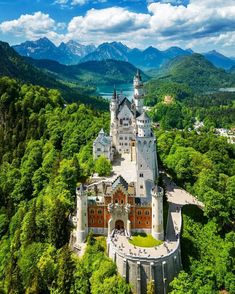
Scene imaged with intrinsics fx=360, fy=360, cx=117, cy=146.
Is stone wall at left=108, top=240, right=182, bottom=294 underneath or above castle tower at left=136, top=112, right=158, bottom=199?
underneath

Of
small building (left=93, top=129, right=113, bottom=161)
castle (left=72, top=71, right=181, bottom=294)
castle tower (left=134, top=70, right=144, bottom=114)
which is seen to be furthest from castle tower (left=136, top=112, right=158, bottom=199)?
castle tower (left=134, top=70, right=144, bottom=114)

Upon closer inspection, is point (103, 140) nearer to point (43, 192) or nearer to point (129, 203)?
point (43, 192)

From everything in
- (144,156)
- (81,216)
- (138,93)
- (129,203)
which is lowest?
(81,216)

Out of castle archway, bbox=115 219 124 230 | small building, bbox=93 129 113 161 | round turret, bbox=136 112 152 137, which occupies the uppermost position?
round turret, bbox=136 112 152 137

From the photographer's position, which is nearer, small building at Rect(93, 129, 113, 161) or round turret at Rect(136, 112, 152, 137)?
round turret at Rect(136, 112, 152, 137)

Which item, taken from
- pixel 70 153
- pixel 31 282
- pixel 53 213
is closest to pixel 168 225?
pixel 53 213

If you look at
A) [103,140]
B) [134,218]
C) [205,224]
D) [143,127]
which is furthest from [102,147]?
[205,224]

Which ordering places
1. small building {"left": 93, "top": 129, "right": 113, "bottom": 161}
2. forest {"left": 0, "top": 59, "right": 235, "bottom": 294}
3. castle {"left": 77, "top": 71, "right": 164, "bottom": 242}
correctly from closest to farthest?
forest {"left": 0, "top": 59, "right": 235, "bottom": 294} < castle {"left": 77, "top": 71, "right": 164, "bottom": 242} < small building {"left": 93, "top": 129, "right": 113, "bottom": 161}

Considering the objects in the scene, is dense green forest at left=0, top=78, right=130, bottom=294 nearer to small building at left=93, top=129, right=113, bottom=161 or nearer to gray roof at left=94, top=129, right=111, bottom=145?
small building at left=93, top=129, right=113, bottom=161
